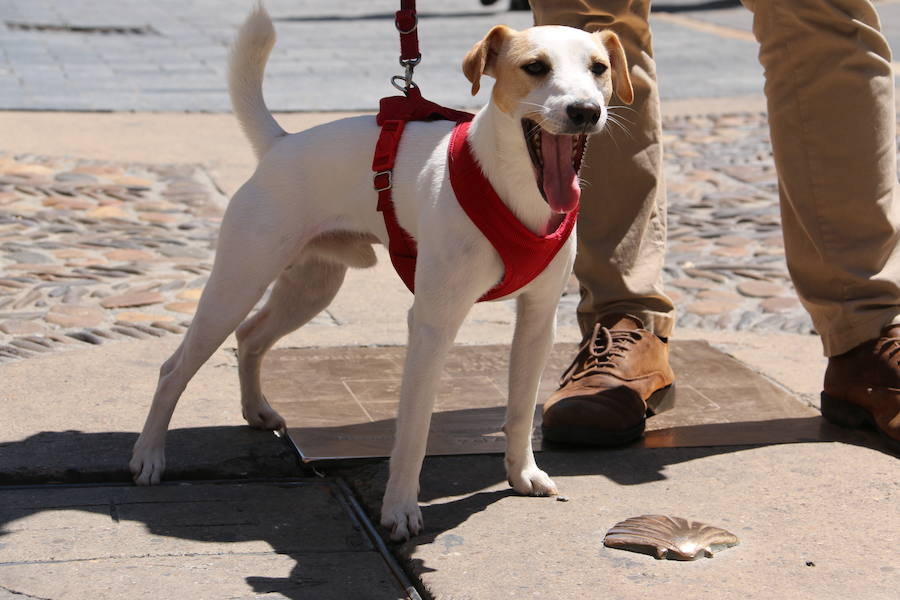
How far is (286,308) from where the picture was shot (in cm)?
352

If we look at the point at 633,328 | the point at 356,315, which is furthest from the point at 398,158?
the point at 356,315

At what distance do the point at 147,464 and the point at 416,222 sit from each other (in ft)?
3.02

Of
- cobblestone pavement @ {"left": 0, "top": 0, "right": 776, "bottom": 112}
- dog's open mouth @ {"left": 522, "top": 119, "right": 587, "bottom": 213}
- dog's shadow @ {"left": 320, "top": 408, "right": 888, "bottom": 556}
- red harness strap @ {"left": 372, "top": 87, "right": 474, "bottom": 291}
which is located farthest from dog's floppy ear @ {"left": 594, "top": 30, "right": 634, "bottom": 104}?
cobblestone pavement @ {"left": 0, "top": 0, "right": 776, "bottom": 112}

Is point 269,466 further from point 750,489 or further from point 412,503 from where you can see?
point 750,489

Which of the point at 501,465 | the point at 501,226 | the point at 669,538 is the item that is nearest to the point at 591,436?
the point at 501,465

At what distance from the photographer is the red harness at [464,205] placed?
2.78 m

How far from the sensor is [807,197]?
353 cm

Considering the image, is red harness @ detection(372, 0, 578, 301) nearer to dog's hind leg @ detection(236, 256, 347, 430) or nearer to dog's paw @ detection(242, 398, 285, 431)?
dog's hind leg @ detection(236, 256, 347, 430)

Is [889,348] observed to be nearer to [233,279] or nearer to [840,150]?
[840,150]

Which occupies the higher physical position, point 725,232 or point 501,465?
point 501,465

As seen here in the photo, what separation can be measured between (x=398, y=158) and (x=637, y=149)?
95 centimetres

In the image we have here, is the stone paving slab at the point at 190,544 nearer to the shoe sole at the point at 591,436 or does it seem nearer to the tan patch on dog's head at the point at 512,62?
the shoe sole at the point at 591,436

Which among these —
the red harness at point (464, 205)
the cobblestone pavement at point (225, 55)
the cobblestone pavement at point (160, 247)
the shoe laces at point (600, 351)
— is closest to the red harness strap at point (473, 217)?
the red harness at point (464, 205)

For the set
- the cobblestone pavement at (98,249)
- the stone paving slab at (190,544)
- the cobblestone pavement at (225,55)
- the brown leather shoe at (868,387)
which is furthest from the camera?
the cobblestone pavement at (225,55)
